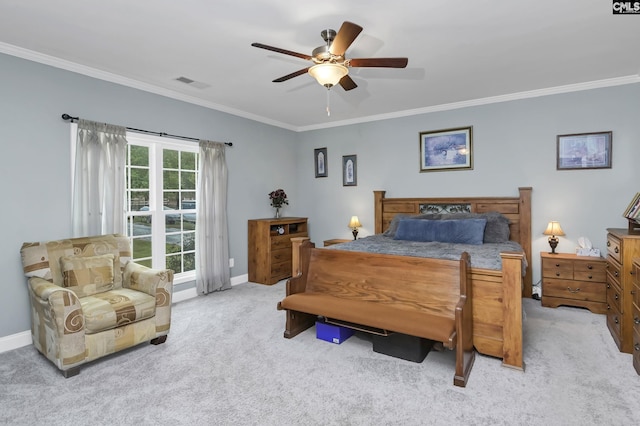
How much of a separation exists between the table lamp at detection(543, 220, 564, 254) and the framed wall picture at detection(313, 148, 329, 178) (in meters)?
3.39

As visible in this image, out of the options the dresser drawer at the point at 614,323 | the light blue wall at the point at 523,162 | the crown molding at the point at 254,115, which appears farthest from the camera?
the light blue wall at the point at 523,162

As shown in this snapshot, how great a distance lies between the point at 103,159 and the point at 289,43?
7.38 ft

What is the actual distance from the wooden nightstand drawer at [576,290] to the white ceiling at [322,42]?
2.29 m

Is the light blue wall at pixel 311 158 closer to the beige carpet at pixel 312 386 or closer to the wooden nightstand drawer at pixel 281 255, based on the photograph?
the wooden nightstand drawer at pixel 281 255

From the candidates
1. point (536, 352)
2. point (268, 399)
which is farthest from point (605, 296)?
point (268, 399)

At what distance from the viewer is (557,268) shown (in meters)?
3.87

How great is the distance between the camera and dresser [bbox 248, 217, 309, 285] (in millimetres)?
5094

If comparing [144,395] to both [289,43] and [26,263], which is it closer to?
[26,263]

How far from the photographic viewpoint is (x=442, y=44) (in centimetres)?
295

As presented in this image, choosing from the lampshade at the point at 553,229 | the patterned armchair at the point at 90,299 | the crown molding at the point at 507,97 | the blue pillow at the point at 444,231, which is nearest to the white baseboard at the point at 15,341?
the patterned armchair at the point at 90,299

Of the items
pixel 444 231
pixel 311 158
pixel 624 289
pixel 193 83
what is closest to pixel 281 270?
pixel 311 158

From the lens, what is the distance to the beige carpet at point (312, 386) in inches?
78.7

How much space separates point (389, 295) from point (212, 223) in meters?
2.79

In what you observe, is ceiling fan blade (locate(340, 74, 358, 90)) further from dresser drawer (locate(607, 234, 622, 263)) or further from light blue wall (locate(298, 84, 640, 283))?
dresser drawer (locate(607, 234, 622, 263))
